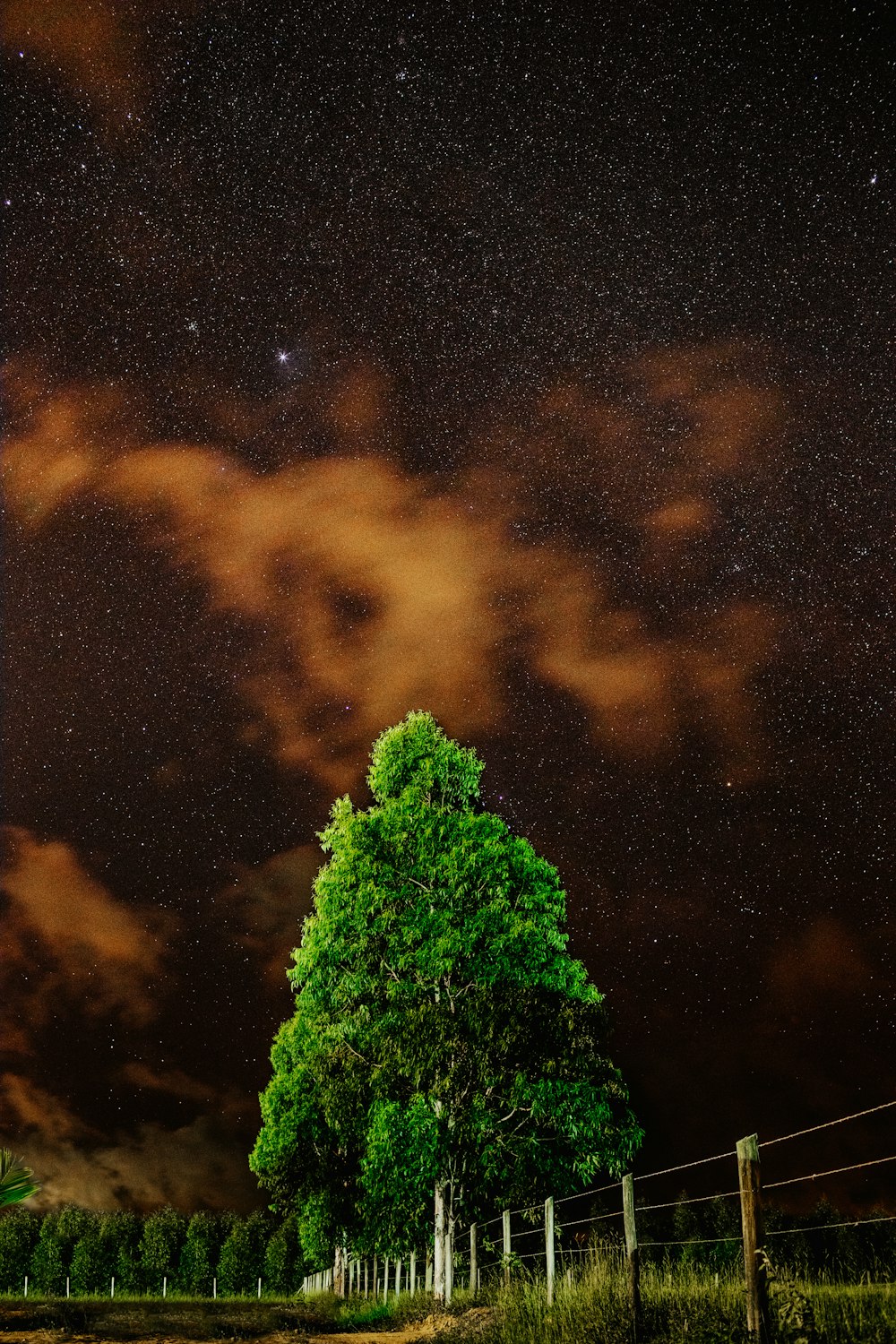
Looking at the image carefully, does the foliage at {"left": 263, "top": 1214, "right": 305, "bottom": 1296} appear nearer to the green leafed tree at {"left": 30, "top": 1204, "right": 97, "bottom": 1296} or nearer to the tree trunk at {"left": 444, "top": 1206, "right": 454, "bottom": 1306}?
the green leafed tree at {"left": 30, "top": 1204, "right": 97, "bottom": 1296}

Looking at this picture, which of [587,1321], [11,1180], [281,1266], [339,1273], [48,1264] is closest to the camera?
[11,1180]

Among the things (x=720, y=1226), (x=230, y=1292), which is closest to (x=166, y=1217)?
(x=230, y=1292)

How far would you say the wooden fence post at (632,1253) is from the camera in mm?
9430

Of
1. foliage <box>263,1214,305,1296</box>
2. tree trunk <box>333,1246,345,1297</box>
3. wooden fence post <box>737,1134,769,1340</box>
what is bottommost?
foliage <box>263,1214,305,1296</box>

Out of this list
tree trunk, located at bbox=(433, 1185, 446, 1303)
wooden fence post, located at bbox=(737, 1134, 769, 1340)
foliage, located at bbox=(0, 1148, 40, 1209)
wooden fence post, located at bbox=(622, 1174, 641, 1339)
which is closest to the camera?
foliage, located at bbox=(0, 1148, 40, 1209)

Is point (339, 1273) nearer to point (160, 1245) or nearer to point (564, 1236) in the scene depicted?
point (564, 1236)

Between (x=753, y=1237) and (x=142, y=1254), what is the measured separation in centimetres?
7781

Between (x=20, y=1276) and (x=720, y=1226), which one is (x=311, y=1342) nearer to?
(x=720, y=1226)

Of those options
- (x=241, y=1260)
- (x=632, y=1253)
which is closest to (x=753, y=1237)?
(x=632, y=1253)

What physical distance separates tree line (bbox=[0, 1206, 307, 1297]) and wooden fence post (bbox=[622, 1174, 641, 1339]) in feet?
216

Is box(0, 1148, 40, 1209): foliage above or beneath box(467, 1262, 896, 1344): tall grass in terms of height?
above

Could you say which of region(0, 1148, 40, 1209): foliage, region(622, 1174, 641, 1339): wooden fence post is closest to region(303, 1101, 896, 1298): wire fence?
region(622, 1174, 641, 1339): wooden fence post

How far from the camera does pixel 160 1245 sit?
73.9 metres

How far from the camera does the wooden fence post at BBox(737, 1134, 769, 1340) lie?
7.09m
